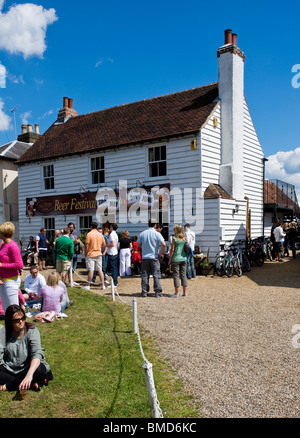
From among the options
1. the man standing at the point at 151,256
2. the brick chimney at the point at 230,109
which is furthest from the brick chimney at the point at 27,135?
the man standing at the point at 151,256

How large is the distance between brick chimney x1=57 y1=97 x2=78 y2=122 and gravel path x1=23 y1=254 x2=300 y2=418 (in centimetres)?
1539

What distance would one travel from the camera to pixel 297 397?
4.27 m

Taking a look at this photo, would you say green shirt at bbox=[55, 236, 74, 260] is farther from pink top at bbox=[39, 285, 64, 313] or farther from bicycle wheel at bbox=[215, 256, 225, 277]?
bicycle wheel at bbox=[215, 256, 225, 277]

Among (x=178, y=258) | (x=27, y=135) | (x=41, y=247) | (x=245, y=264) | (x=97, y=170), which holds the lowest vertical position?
(x=245, y=264)

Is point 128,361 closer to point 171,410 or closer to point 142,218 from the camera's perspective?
point 171,410

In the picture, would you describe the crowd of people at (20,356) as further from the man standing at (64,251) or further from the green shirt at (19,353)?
the man standing at (64,251)

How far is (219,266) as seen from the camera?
1394 centimetres

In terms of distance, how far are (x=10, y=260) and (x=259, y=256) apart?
12.3 metres

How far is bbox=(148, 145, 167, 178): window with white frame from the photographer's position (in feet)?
53.3

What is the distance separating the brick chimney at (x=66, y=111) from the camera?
2362 centimetres

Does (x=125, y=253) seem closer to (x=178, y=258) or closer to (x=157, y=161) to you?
(x=178, y=258)

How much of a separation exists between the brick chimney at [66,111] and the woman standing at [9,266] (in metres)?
18.7

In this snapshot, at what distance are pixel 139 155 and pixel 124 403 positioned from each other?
1351 cm

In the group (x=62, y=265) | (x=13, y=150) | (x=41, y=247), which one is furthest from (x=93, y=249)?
(x=13, y=150)
